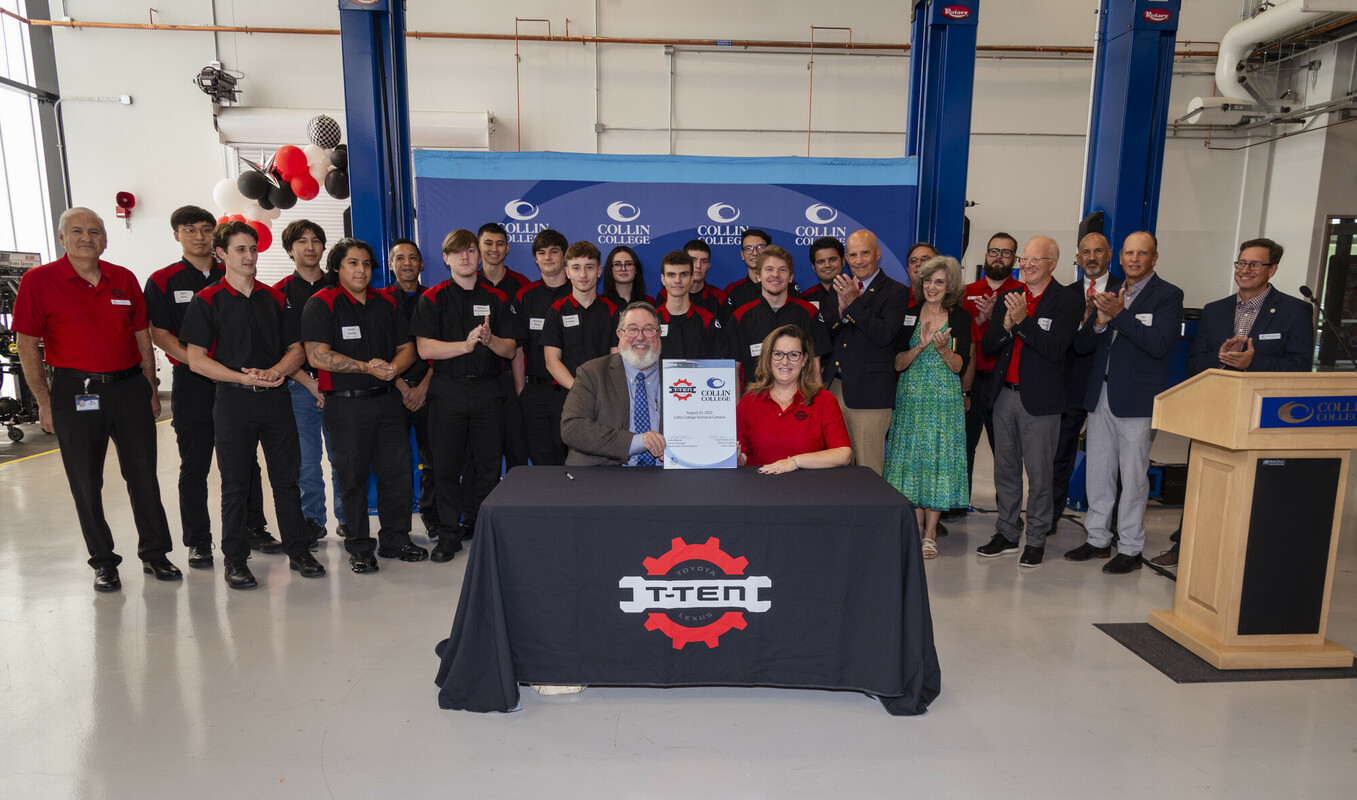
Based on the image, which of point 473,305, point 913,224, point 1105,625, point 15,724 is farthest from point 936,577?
point 15,724

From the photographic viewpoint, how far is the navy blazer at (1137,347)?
362 cm

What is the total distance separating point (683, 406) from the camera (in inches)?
105

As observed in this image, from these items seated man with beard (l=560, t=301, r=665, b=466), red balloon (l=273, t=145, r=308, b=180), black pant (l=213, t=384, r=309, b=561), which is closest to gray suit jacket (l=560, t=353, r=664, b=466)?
seated man with beard (l=560, t=301, r=665, b=466)

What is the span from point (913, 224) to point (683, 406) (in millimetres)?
3074

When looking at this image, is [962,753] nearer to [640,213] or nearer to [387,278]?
[640,213]

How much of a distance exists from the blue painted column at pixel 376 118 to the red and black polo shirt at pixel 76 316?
4.62ft

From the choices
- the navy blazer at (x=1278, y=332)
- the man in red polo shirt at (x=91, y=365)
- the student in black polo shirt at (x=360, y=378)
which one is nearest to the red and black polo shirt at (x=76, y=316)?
the man in red polo shirt at (x=91, y=365)

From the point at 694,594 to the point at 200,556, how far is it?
3004 millimetres

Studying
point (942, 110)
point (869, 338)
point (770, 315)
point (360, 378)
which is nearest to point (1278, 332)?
point (869, 338)

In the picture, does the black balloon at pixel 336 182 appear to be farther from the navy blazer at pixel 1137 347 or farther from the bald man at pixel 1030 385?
the navy blazer at pixel 1137 347

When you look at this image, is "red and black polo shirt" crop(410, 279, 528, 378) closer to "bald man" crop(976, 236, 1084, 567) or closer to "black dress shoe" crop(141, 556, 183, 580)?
"black dress shoe" crop(141, 556, 183, 580)

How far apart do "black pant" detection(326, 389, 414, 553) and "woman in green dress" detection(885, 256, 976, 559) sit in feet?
8.76

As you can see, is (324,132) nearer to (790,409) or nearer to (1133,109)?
(790,409)

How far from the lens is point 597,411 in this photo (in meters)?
2.97
